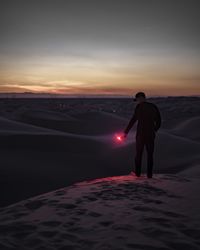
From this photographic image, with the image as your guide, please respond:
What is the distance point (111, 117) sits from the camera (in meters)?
34.8

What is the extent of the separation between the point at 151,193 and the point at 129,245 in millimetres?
2276

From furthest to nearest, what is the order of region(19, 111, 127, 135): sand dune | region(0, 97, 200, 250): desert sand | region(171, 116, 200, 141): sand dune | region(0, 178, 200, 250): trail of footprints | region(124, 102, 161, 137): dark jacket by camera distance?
region(19, 111, 127, 135): sand dune < region(171, 116, 200, 141): sand dune < region(124, 102, 161, 137): dark jacket < region(0, 97, 200, 250): desert sand < region(0, 178, 200, 250): trail of footprints

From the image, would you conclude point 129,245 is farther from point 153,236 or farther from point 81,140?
point 81,140

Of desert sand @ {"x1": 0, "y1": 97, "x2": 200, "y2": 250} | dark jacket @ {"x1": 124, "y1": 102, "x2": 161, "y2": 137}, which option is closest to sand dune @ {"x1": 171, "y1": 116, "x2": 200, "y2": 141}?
desert sand @ {"x1": 0, "y1": 97, "x2": 200, "y2": 250}

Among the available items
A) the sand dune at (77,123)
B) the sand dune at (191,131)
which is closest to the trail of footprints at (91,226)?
the sand dune at (191,131)

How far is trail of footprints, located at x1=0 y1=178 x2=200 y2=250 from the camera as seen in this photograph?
3695 millimetres

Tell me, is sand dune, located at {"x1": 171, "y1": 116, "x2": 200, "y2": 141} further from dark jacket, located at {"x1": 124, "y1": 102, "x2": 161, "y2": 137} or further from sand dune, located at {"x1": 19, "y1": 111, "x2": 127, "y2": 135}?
dark jacket, located at {"x1": 124, "y1": 102, "x2": 161, "y2": 137}

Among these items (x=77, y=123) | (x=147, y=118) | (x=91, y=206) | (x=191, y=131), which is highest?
(x=147, y=118)

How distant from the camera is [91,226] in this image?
13.8ft

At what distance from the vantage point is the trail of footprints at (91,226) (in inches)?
145

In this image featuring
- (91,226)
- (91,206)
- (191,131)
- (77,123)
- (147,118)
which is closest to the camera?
(91,226)

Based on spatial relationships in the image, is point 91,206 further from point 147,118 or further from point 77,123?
point 77,123

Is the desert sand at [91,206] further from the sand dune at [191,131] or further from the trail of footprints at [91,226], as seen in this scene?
the sand dune at [191,131]

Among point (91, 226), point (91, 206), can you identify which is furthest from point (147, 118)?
point (91, 226)
